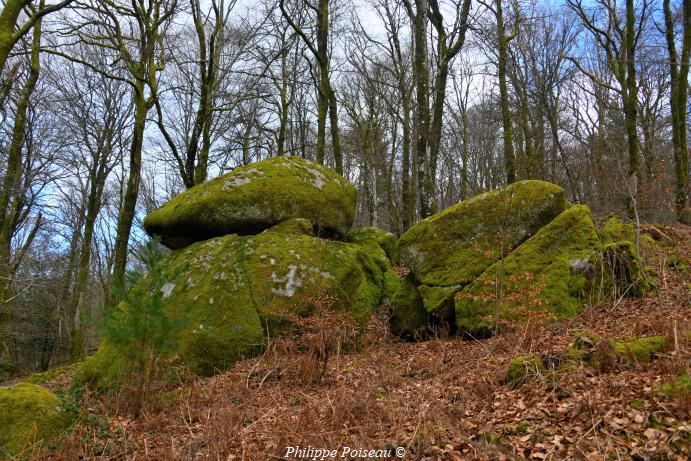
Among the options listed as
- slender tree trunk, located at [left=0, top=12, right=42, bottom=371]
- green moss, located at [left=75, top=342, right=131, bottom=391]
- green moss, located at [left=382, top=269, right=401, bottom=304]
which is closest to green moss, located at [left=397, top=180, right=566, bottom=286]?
green moss, located at [left=382, top=269, right=401, bottom=304]

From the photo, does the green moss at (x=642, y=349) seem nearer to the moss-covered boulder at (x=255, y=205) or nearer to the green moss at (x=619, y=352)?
the green moss at (x=619, y=352)

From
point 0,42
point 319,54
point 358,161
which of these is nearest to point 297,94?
point 358,161

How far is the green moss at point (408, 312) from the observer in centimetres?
694

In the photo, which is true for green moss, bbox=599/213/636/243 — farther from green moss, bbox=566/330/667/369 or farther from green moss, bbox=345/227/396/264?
green moss, bbox=345/227/396/264

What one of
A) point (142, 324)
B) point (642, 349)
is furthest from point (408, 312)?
point (142, 324)

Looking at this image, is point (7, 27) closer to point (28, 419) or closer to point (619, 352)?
point (28, 419)

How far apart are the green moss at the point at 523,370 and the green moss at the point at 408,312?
9.70 feet

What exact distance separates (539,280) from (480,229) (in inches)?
48.3

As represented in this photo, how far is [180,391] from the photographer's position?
4.88 m

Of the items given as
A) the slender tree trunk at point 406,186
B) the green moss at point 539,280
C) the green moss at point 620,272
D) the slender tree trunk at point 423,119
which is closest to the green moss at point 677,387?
the green moss at point 539,280

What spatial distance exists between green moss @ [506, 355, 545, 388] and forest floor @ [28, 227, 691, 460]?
0.19 feet

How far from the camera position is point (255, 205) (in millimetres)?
7848

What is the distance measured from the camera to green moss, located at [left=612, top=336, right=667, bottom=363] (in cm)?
353

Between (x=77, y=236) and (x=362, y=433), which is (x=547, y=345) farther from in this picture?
(x=77, y=236)
